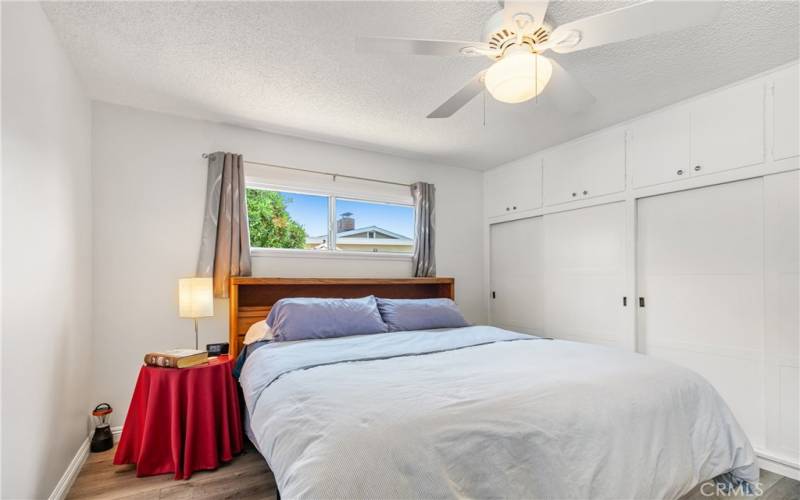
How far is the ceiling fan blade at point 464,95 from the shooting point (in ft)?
6.26

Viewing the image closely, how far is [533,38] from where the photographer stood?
167cm

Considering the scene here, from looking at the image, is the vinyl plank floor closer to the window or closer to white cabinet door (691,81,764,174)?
the window

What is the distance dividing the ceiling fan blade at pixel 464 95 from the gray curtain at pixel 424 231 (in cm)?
189

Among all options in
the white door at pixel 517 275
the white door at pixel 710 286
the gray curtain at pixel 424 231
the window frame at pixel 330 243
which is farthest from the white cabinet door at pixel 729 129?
the window frame at pixel 330 243

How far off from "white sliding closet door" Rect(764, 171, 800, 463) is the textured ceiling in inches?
31.9

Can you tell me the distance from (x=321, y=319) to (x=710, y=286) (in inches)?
107

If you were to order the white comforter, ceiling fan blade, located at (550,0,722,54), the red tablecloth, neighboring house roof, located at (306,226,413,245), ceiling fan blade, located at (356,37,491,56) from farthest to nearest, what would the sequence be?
neighboring house roof, located at (306,226,413,245), the red tablecloth, ceiling fan blade, located at (356,37,491,56), ceiling fan blade, located at (550,0,722,54), the white comforter

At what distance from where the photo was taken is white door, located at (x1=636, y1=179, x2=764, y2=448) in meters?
2.47

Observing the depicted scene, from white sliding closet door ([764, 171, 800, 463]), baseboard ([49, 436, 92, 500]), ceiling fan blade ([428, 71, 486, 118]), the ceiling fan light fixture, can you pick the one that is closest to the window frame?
baseboard ([49, 436, 92, 500])

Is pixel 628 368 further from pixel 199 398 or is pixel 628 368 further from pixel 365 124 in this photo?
pixel 365 124

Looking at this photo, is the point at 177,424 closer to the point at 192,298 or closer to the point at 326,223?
the point at 192,298

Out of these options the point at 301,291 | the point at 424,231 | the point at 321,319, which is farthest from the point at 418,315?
the point at 424,231

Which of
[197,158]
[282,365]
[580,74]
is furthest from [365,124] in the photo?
[282,365]

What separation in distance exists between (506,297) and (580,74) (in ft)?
8.21
